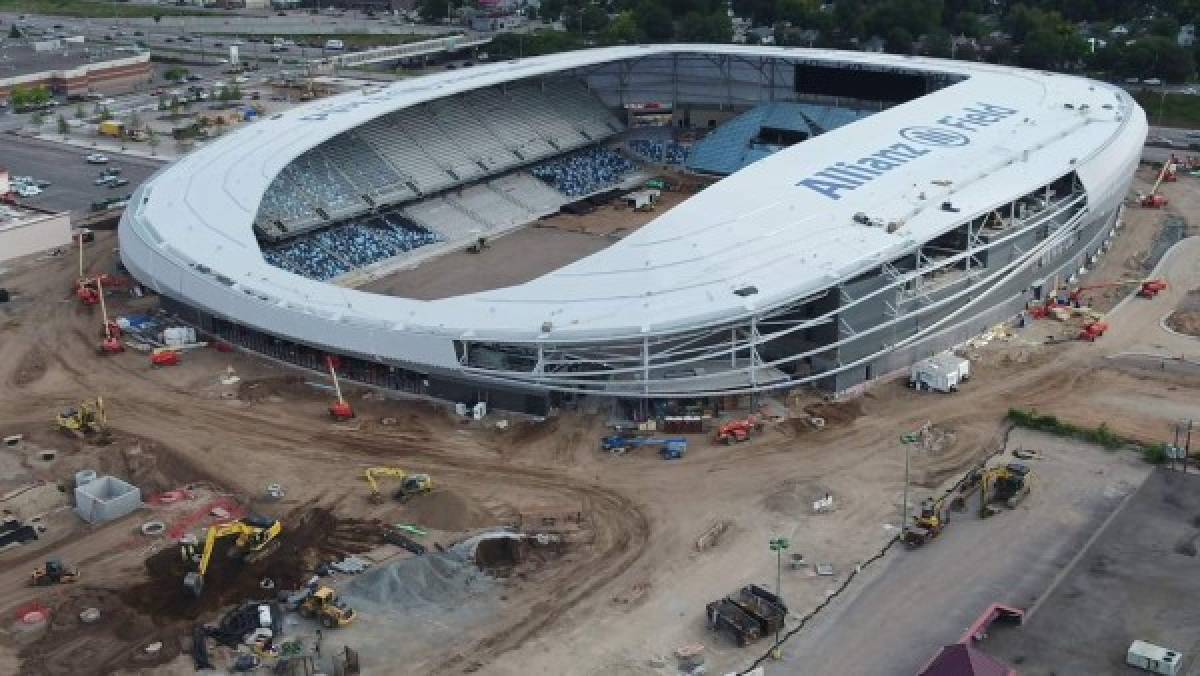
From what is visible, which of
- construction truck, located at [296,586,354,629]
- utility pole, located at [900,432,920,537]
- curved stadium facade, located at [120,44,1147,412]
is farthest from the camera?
curved stadium facade, located at [120,44,1147,412]

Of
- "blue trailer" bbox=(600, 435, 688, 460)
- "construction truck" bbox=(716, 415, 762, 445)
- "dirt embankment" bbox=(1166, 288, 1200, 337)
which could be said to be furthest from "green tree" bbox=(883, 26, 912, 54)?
"blue trailer" bbox=(600, 435, 688, 460)

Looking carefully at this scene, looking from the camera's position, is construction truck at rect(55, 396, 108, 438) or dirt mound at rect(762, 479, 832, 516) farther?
construction truck at rect(55, 396, 108, 438)

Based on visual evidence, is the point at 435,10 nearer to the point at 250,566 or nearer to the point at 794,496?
the point at 794,496

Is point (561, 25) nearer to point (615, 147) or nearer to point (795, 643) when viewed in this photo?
point (615, 147)

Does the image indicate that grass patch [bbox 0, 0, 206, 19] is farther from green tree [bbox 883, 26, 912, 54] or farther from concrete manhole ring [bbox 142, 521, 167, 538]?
concrete manhole ring [bbox 142, 521, 167, 538]

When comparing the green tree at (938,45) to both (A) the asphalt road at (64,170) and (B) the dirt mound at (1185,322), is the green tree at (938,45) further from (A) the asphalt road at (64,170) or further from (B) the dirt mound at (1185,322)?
(A) the asphalt road at (64,170)

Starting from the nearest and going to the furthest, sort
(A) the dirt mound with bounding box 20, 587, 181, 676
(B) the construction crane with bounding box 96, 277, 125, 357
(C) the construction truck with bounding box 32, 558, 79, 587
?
(A) the dirt mound with bounding box 20, 587, 181, 676 → (C) the construction truck with bounding box 32, 558, 79, 587 → (B) the construction crane with bounding box 96, 277, 125, 357

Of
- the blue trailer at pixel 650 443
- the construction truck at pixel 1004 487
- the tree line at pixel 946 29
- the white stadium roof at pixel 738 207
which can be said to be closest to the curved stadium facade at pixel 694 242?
the white stadium roof at pixel 738 207
